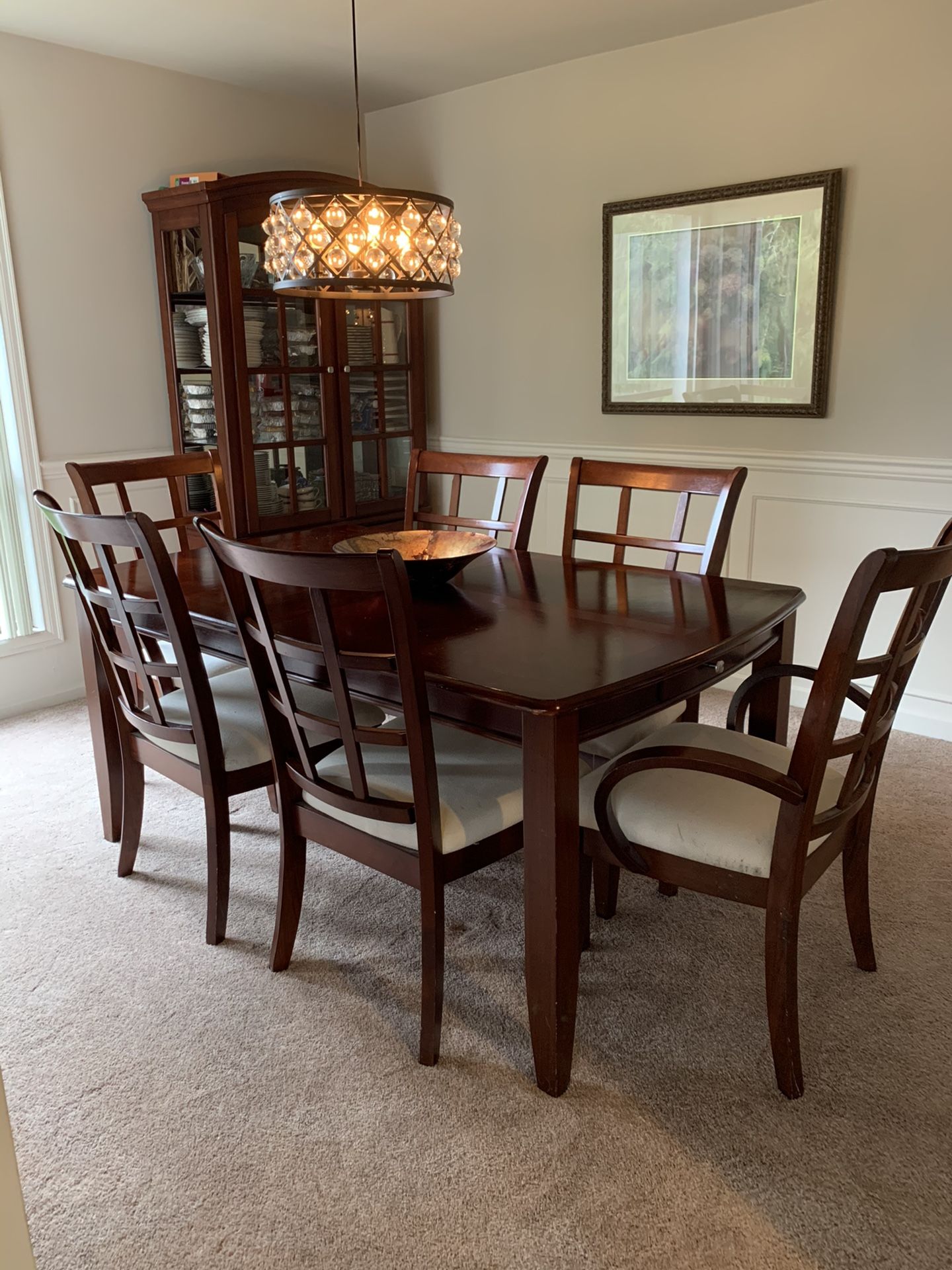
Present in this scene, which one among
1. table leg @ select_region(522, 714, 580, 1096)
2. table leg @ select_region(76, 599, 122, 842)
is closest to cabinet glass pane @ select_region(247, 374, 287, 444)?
table leg @ select_region(76, 599, 122, 842)

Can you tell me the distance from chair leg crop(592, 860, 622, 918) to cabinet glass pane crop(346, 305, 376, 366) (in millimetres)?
2686

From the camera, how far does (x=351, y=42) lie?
11.2 ft

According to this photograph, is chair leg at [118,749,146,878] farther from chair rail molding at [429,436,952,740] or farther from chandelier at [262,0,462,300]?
chair rail molding at [429,436,952,740]

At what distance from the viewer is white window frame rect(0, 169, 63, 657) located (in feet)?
11.1

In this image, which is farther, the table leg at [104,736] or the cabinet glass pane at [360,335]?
the cabinet glass pane at [360,335]

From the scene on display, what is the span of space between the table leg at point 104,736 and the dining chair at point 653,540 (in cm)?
127

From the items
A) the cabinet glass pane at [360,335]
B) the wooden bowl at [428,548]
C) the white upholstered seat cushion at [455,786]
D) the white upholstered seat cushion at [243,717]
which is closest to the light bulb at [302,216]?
the wooden bowl at [428,548]

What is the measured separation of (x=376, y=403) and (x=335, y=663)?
2.84 metres

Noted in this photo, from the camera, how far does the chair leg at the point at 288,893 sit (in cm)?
196

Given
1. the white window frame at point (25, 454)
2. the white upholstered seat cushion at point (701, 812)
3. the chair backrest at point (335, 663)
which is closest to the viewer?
the chair backrest at point (335, 663)

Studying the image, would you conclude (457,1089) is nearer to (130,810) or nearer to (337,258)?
(130,810)

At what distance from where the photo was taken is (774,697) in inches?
83.9

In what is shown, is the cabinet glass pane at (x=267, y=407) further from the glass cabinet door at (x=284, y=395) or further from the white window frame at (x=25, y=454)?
the white window frame at (x=25, y=454)

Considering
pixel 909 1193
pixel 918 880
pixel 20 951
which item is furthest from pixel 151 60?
pixel 909 1193
